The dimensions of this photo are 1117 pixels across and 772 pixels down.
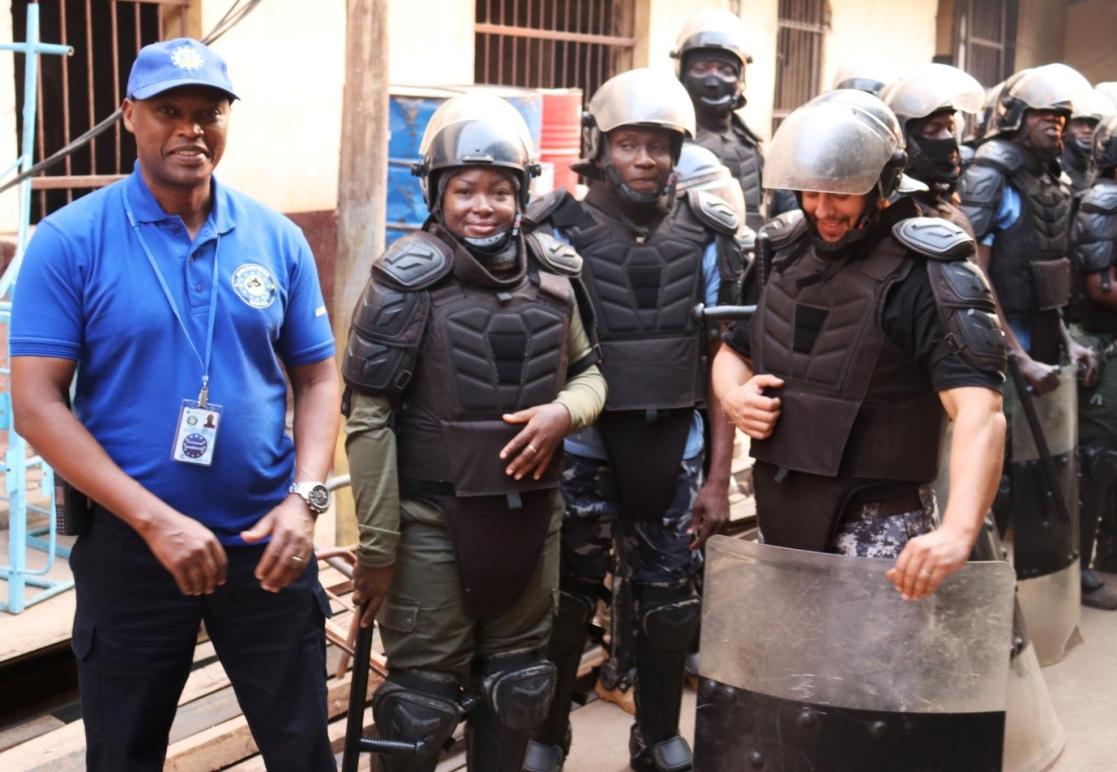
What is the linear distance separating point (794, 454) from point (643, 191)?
1.16m

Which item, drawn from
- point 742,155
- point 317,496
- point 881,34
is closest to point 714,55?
point 742,155

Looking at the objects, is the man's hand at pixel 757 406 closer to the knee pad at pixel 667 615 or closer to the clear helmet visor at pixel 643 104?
the knee pad at pixel 667 615

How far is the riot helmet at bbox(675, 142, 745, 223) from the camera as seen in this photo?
17.0ft

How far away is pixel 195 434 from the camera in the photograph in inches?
115

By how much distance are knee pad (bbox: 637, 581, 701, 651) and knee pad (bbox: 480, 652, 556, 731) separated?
642 mm

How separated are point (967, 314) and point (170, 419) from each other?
1.82 meters

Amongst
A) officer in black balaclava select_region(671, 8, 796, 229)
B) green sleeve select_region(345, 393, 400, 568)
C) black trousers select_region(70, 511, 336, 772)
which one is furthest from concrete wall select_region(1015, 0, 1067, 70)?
black trousers select_region(70, 511, 336, 772)

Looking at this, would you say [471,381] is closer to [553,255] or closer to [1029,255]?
[553,255]

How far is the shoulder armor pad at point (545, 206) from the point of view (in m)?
4.32

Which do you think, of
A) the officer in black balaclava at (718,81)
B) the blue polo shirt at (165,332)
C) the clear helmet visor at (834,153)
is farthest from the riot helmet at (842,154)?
the officer in black balaclava at (718,81)

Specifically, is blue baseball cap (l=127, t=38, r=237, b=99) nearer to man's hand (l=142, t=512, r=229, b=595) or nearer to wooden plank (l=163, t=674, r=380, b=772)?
man's hand (l=142, t=512, r=229, b=595)

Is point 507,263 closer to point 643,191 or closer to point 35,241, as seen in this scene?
point 643,191

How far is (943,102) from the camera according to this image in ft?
16.1

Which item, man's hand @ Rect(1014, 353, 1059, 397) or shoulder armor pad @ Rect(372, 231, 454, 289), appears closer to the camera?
shoulder armor pad @ Rect(372, 231, 454, 289)
